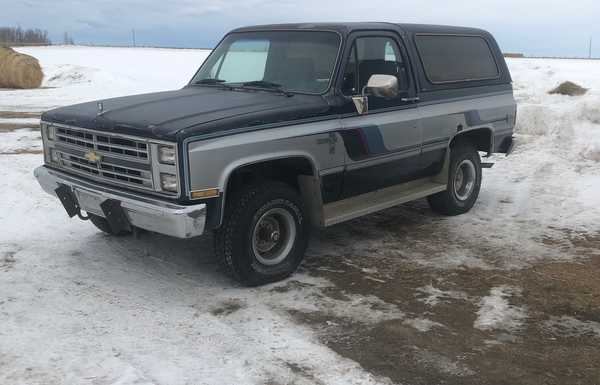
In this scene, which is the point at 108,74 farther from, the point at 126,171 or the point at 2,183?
the point at 126,171

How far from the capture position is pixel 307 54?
5.87m

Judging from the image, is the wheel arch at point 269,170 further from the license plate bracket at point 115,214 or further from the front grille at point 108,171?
the license plate bracket at point 115,214

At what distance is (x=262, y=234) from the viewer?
531 centimetres

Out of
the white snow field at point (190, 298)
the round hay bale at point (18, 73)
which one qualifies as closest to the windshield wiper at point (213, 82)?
the white snow field at point (190, 298)

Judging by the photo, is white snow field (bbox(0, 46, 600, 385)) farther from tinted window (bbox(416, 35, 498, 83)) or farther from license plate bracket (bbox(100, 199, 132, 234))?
tinted window (bbox(416, 35, 498, 83))

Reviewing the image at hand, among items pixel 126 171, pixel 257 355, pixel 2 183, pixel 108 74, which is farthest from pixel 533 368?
pixel 108 74

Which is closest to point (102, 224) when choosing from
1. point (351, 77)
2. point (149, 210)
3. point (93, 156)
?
point (93, 156)

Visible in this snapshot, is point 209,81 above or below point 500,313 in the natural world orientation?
above

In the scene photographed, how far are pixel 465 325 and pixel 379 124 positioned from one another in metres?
2.16

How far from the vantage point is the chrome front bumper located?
450 cm

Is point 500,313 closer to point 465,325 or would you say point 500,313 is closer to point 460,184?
point 465,325

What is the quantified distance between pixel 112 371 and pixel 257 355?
0.90 m

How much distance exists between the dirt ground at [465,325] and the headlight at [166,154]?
146 cm

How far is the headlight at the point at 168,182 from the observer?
454 centimetres
